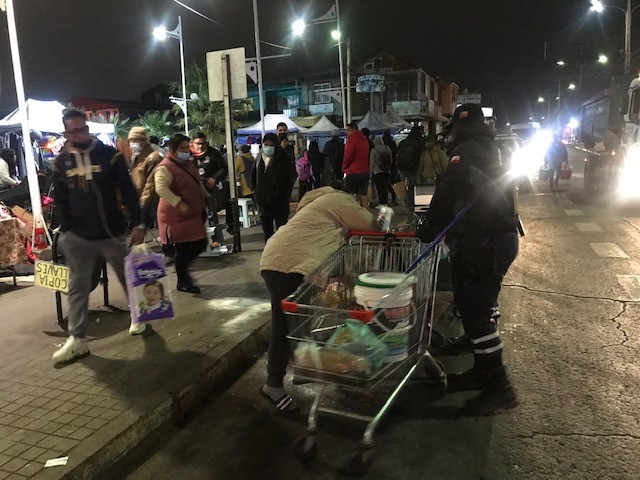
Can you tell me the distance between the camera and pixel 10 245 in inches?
284

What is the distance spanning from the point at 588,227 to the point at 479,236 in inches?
314

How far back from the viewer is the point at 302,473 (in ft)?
10.6

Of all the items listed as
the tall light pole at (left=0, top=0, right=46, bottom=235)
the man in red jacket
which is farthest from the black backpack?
the tall light pole at (left=0, top=0, right=46, bottom=235)

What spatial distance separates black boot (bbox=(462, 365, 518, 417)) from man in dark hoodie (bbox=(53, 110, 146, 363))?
321 centimetres

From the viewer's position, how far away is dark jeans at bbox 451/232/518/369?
4148 mm

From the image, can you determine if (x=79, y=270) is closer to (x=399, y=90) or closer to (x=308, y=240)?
(x=308, y=240)

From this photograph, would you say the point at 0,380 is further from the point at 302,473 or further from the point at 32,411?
the point at 302,473

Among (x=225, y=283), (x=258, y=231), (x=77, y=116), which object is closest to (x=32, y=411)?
(x=77, y=116)

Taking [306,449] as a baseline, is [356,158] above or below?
above

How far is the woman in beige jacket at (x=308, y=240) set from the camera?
369 centimetres

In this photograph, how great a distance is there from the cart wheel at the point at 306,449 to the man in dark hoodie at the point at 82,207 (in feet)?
8.00

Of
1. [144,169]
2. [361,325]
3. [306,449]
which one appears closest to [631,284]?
[361,325]

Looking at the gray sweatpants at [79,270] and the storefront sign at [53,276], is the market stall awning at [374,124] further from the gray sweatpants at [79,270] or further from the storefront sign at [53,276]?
the gray sweatpants at [79,270]

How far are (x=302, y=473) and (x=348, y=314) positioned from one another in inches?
41.0
